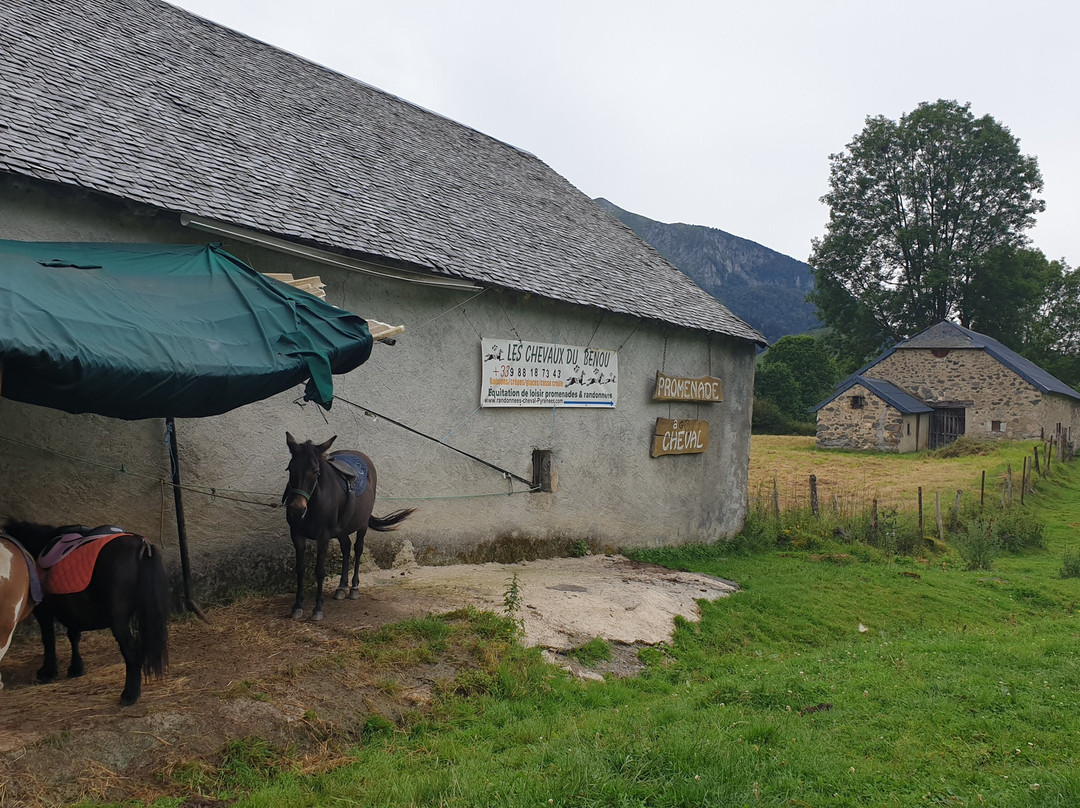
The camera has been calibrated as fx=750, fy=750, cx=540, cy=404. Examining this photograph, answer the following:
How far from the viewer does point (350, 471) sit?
23.6ft

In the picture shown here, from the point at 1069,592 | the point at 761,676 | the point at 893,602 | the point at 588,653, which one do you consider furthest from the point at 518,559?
the point at 1069,592

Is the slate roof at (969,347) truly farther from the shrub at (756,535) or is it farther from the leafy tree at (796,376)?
the shrub at (756,535)

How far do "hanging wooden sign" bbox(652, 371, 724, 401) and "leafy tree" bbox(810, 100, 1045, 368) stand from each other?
35.0 meters

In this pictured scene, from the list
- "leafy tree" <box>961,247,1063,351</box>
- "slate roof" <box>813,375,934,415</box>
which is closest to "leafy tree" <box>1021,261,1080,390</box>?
"leafy tree" <box>961,247,1063,351</box>

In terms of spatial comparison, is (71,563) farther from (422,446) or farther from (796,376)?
(796,376)

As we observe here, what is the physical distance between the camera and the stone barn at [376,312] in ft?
22.7

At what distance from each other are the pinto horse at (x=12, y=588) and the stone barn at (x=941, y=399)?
115 feet

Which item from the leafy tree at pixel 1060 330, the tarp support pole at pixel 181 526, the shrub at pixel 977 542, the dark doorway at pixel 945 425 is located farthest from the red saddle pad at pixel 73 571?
the leafy tree at pixel 1060 330

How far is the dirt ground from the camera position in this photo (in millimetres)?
4019

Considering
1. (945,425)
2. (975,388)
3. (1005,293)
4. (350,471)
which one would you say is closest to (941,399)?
(945,425)

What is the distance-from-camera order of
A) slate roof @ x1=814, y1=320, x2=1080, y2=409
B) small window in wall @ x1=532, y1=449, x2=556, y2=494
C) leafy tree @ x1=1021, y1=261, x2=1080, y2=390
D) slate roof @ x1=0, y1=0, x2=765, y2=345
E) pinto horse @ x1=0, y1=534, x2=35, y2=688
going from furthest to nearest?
leafy tree @ x1=1021, y1=261, x2=1080, y2=390, slate roof @ x1=814, y1=320, x2=1080, y2=409, small window in wall @ x1=532, y1=449, x2=556, y2=494, slate roof @ x1=0, y1=0, x2=765, y2=345, pinto horse @ x1=0, y1=534, x2=35, y2=688

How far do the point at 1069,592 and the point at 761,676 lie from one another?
8.50 meters

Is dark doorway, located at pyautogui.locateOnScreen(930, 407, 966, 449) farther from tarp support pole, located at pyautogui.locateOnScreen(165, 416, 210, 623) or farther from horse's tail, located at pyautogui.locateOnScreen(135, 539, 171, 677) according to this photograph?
horse's tail, located at pyautogui.locateOnScreen(135, 539, 171, 677)

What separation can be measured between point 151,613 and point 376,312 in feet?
15.7
